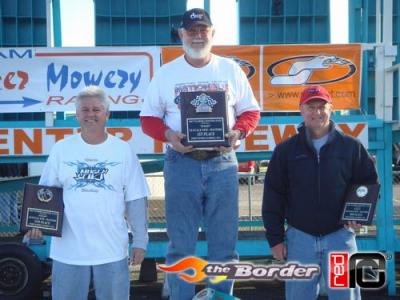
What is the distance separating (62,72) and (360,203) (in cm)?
383

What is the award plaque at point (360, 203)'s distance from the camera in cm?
354

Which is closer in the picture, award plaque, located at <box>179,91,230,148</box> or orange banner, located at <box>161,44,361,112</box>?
award plaque, located at <box>179,91,230,148</box>

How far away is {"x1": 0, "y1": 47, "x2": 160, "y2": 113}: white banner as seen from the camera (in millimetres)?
6254

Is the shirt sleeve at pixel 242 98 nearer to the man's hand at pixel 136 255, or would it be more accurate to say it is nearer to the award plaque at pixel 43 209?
the man's hand at pixel 136 255

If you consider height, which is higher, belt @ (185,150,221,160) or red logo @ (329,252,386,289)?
belt @ (185,150,221,160)

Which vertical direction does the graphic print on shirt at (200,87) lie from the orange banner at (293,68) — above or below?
below

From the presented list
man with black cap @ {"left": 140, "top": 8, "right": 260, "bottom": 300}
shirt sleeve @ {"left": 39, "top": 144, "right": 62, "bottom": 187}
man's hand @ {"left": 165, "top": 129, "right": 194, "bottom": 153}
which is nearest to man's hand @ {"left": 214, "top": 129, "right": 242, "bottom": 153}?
man with black cap @ {"left": 140, "top": 8, "right": 260, "bottom": 300}

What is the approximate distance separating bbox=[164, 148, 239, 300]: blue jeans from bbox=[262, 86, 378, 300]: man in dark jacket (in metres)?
0.35

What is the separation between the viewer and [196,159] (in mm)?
3604

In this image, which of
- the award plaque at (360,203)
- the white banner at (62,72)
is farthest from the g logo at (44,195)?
the white banner at (62,72)

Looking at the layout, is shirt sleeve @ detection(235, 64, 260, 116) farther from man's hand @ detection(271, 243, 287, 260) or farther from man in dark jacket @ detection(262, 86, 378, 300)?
man's hand @ detection(271, 243, 287, 260)

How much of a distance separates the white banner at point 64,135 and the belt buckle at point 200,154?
2.67 meters

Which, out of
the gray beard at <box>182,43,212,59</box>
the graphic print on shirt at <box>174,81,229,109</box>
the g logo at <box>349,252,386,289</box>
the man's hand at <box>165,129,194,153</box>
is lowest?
the g logo at <box>349,252,386,289</box>

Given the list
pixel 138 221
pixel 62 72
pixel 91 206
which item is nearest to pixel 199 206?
pixel 138 221
